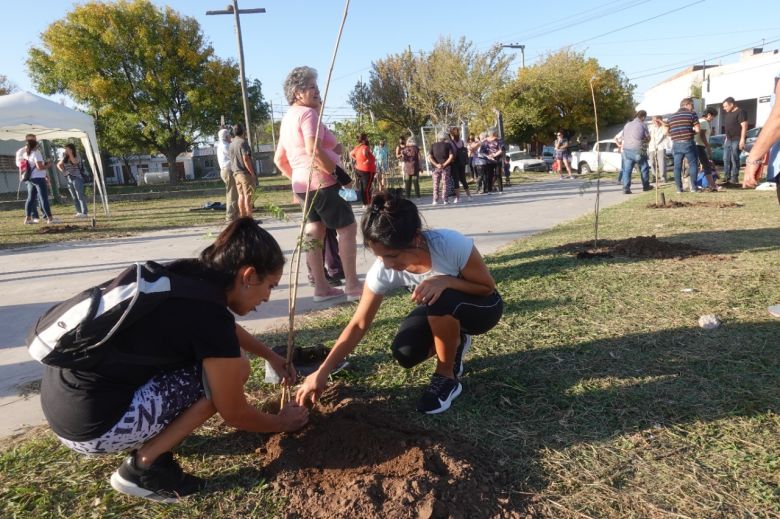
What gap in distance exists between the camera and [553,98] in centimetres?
3334

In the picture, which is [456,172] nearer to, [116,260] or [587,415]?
[116,260]

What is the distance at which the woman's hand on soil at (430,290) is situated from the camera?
226 centimetres

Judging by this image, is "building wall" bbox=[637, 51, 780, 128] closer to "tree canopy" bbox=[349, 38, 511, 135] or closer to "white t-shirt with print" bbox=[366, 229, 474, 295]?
"tree canopy" bbox=[349, 38, 511, 135]

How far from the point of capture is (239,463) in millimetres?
2059

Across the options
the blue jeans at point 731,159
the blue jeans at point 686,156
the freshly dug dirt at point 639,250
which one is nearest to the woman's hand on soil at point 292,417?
the freshly dug dirt at point 639,250

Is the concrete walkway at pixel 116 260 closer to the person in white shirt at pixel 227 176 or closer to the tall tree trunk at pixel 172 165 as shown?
the person in white shirt at pixel 227 176

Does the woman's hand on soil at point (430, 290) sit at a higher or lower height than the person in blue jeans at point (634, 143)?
lower

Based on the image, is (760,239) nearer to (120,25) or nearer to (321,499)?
(321,499)

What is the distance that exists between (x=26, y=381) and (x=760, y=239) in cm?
658

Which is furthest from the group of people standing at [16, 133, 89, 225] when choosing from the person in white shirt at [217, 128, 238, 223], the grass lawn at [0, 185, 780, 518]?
the grass lawn at [0, 185, 780, 518]

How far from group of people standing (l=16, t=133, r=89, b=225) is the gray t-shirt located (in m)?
4.24

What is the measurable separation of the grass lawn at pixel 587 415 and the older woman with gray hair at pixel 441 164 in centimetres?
794

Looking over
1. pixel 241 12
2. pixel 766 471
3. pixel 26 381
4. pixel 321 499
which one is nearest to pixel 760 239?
pixel 766 471

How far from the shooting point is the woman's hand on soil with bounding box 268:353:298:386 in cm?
226
